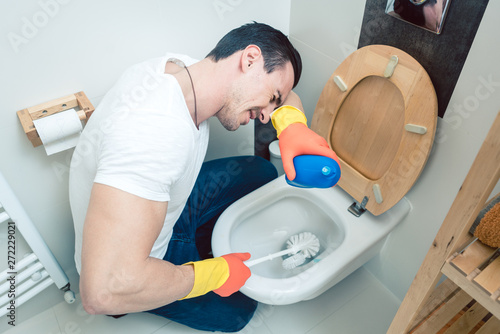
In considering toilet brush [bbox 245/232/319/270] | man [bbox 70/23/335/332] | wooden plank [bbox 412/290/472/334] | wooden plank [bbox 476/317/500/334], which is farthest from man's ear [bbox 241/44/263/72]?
wooden plank [bbox 476/317/500/334]

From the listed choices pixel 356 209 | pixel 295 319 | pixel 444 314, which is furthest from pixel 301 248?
pixel 444 314

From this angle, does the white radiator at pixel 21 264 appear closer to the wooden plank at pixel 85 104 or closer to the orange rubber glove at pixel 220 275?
the wooden plank at pixel 85 104

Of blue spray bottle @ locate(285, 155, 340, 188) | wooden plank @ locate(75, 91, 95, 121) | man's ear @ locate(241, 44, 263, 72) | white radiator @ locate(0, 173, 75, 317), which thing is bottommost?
white radiator @ locate(0, 173, 75, 317)

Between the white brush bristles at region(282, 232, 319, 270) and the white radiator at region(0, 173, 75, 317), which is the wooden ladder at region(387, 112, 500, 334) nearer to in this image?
the white brush bristles at region(282, 232, 319, 270)

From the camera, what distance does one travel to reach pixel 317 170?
84cm

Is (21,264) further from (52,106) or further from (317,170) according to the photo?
(317,170)

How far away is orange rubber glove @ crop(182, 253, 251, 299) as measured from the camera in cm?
84

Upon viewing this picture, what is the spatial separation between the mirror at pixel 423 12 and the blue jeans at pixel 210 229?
69cm

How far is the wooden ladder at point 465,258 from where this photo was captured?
17.2 inches

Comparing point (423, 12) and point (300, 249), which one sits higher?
point (423, 12)

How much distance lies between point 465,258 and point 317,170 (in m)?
0.37

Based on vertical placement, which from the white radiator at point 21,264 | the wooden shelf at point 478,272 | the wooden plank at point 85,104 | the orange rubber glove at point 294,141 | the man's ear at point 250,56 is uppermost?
the man's ear at point 250,56

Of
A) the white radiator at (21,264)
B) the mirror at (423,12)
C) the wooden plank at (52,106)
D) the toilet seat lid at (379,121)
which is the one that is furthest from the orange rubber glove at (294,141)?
the white radiator at (21,264)

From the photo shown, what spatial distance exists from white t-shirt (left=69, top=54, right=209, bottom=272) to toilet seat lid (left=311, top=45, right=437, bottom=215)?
43 centimetres
